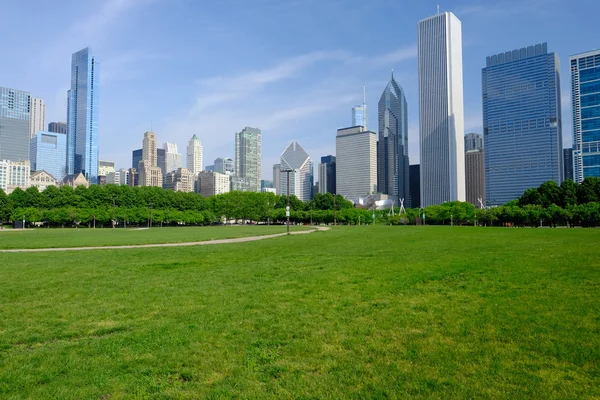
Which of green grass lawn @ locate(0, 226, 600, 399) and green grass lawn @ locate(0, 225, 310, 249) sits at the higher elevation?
green grass lawn @ locate(0, 225, 310, 249)

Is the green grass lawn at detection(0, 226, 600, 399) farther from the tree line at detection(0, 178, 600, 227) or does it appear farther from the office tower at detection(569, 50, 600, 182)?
the office tower at detection(569, 50, 600, 182)

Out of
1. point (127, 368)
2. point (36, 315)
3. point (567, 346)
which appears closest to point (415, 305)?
point (567, 346)

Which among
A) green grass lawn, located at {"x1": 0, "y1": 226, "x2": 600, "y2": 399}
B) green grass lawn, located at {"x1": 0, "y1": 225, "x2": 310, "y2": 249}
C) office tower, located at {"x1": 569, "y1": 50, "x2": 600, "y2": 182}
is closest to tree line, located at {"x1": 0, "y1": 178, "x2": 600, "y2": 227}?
green grass lawn, located at {"x1": 0, "y1": 225, "x2": 310, "y2": 249}

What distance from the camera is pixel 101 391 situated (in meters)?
5.14

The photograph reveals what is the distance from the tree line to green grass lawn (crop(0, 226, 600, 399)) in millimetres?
77132

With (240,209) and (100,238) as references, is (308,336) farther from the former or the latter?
(240,209)

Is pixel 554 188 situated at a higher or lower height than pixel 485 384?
higher

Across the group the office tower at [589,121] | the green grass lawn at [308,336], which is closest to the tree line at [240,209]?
the green grass lawn at [308,336]

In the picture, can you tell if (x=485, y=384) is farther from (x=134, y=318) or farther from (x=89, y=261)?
(x=89, y=261)

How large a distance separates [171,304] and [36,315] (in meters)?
2.77

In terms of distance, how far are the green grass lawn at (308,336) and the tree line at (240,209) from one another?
77132 millimetres

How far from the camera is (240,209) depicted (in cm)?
12544

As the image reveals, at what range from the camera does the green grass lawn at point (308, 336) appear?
518cm

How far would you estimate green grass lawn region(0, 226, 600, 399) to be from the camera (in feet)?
17.0
